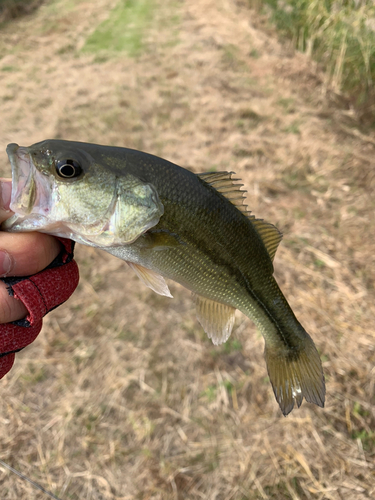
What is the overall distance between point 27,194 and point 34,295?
0.43 meters

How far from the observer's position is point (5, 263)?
1278 millimetres

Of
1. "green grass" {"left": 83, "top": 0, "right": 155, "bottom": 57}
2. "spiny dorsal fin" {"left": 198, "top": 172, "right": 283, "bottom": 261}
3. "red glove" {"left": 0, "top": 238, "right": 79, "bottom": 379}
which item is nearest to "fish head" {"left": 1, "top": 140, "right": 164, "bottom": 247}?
"red glove" {"left": 0, "top": 238, "right": 79, "bottom": 379}

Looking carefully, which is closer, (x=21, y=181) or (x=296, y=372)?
(x=21, y=181)

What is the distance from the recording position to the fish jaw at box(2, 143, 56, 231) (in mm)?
1179

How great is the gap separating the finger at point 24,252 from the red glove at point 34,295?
49mm

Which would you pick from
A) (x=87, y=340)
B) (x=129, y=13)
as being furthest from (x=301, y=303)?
(x=129, y=13)

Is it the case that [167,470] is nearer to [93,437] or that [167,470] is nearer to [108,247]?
[93,437]

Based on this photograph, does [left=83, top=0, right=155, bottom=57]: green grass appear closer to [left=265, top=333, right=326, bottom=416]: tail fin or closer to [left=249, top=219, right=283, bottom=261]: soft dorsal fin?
[left=249, top=219, right=283, bottom=261]: soft dorsal fin

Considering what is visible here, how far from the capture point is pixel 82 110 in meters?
6.89

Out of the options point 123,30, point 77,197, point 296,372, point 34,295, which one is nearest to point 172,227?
point 77,197

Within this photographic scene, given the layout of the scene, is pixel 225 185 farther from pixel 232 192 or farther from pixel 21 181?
pixel 21 181

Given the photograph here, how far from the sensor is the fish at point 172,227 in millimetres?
1269

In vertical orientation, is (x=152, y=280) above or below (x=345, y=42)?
below

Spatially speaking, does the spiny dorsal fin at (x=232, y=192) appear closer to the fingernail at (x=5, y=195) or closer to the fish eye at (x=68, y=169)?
the fish eye at (x=68, y=169)
